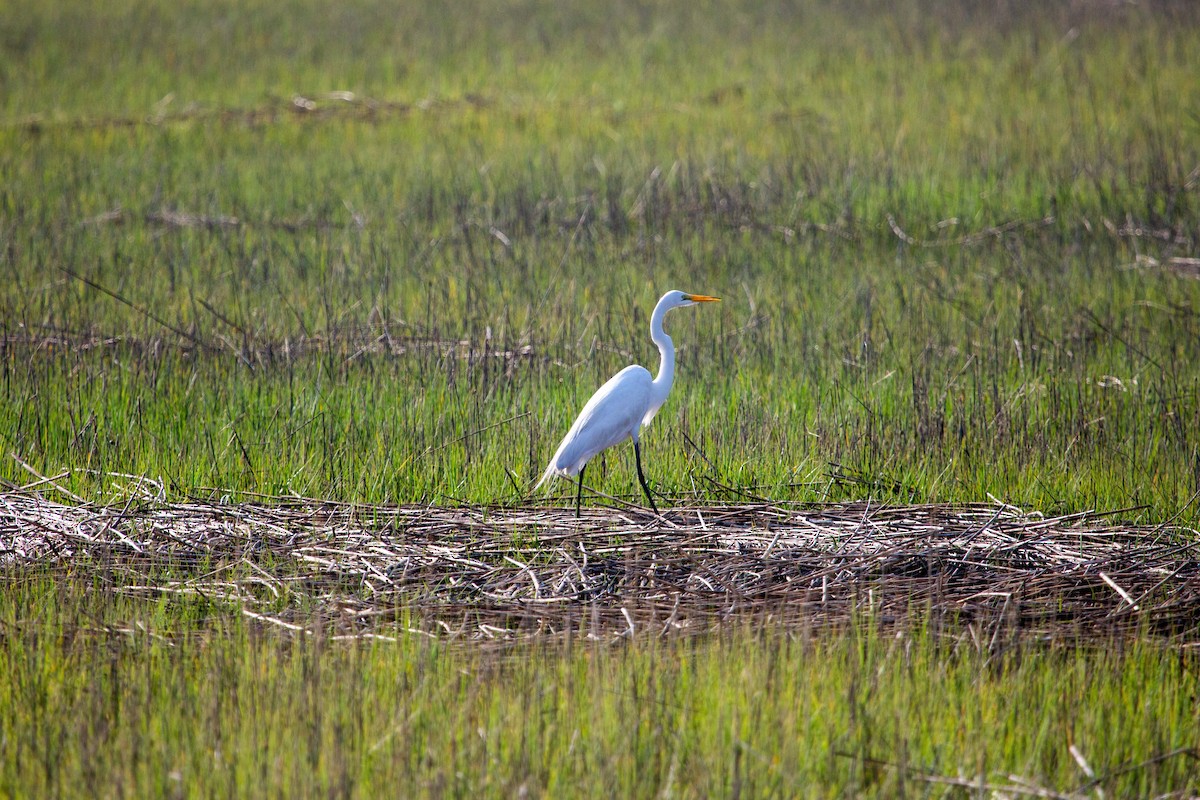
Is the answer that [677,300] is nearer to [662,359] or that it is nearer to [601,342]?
[662,359]

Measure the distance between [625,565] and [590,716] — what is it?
117 cm

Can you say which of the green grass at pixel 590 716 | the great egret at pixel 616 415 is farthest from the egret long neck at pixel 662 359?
the green grass at pixel 590 716

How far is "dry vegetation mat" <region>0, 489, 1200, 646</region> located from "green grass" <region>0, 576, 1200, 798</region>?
218 millimetres

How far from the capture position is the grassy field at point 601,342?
3.11 meters

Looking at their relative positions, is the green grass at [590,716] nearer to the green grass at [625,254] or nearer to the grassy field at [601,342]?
the grassy field at [601,342]

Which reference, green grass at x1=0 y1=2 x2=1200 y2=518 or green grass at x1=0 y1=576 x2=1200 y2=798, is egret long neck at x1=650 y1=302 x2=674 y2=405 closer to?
green grass at x1=0 y1=2 x2=1200 y2=518

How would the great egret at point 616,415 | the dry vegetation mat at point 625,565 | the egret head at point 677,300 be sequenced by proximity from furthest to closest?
the egret head at point 677,300 < the great egret at point 616,415 < the dry vegetation mat at point 625,565

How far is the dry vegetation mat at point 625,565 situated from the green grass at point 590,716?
0.72ft

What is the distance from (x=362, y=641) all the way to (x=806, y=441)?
9.50 feet

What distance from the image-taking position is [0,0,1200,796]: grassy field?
3.11m

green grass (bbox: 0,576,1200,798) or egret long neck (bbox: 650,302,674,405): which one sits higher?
egret long neck (bbox: 650,302,674,405)

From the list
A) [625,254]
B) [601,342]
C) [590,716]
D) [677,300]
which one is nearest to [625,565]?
[590,716]

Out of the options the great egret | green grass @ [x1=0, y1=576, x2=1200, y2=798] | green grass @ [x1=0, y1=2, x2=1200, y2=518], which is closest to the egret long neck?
the great egret

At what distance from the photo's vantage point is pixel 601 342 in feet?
24.3
